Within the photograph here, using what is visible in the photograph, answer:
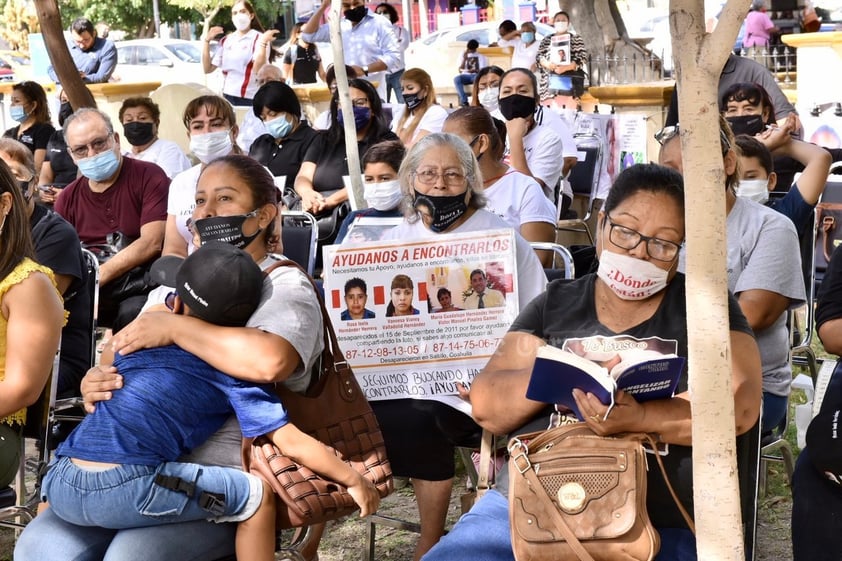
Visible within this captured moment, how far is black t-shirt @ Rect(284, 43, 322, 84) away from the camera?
16.0m

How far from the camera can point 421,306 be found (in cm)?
399

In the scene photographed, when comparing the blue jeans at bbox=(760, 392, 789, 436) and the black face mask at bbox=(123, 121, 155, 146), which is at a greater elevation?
the black face mask at bbox=(123, 121, 155, 146)

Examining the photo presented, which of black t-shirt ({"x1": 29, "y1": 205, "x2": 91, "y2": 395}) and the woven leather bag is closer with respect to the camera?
the woven leather bag

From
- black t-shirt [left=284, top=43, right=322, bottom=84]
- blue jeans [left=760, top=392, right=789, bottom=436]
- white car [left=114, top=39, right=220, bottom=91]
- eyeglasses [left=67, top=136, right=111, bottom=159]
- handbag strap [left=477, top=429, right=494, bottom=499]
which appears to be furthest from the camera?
white car [left=114, top=39, right=220, bottom=91]

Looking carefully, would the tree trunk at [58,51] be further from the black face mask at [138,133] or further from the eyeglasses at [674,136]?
the eyeglasses at [674,136]

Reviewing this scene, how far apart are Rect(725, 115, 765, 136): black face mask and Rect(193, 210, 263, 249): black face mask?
338 cm

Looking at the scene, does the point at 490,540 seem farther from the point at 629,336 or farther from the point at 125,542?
the point at 125,542

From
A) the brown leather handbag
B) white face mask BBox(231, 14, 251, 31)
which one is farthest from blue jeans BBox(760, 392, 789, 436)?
white face mask BBox(231, 14, 251, 31)

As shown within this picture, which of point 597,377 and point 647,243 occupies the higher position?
point 647,243

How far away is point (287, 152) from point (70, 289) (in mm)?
3551

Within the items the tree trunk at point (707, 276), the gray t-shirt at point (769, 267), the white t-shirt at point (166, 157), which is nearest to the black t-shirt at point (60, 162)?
the white t-shirt at point (166, 157)

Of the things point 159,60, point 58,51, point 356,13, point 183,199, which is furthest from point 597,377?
point 159,60

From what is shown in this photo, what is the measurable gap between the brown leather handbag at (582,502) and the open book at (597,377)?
0.12 m

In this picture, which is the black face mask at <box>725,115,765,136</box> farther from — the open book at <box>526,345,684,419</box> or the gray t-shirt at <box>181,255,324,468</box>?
the gray t-shirt at <box>181,255,324,468</box>
